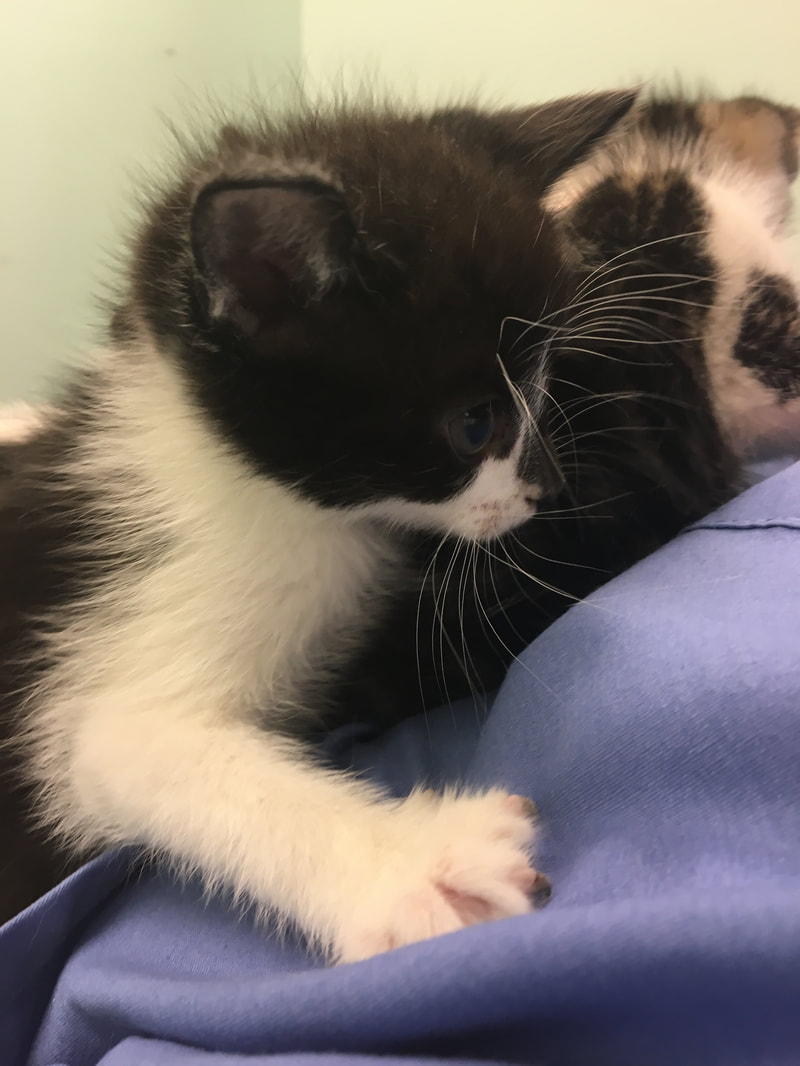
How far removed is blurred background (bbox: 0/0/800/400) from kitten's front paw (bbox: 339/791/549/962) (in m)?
1.28

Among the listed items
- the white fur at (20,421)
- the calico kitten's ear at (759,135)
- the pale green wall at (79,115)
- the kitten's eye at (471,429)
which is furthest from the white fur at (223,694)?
the pale green wall at (79,115)

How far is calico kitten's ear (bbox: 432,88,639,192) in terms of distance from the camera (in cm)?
94

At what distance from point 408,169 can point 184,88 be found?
4.90ft

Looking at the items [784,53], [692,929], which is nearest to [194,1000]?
[692,929]

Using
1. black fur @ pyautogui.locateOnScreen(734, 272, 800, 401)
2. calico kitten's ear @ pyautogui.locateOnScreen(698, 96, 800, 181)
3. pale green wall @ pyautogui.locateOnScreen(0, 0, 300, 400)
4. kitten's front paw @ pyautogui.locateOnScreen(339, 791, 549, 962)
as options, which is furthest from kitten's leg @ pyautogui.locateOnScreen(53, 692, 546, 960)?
pale green wall @ pyautogui.locateOnScreen(0, 0, 300, 400)

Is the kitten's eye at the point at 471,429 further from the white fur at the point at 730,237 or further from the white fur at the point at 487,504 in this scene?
the white fur at the point at 730,237

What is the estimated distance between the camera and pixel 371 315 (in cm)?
74

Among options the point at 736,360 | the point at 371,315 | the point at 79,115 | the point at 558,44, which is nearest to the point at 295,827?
the point at 371,315

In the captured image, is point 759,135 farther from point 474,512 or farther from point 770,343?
point 474,512

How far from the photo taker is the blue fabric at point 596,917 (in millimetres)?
460

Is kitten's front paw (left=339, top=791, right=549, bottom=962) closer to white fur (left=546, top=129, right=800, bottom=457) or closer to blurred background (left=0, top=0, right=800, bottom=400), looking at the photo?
white fur (left=546, top=129, right=800, bottom=457)

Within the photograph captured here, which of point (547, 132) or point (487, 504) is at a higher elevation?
point (547, 132)

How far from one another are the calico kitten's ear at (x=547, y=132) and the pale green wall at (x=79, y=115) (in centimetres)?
100

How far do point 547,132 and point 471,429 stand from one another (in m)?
0.42
